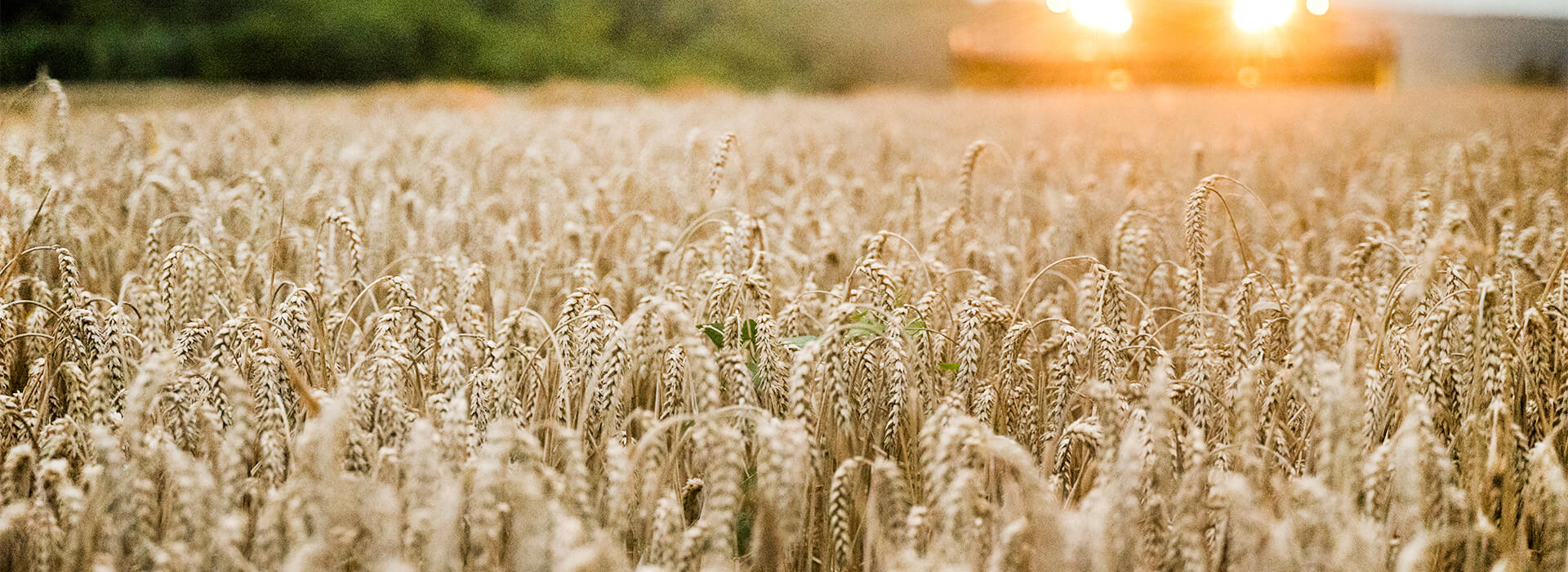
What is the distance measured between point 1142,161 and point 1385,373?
306 cm

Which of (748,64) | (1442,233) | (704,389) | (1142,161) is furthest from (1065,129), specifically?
(748,64)

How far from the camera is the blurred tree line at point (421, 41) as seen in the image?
22.9 metres

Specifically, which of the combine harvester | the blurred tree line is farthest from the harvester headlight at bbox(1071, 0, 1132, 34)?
the blurred tree line

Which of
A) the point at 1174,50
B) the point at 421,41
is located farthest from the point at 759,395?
the point at 421,41

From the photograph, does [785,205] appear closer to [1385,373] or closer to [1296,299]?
[1296,299]

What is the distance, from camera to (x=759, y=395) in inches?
56.7

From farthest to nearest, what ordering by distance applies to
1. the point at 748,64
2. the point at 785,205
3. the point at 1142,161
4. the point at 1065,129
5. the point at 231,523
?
1. the point at 748,64
2. the point at 1065,129
3. the point at 1142,161
4. the point at 785,205
5. the point at 231,523

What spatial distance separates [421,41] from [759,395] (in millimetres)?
30127

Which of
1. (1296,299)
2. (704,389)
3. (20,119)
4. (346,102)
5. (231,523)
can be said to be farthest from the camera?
(346,102)

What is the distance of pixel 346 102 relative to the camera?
9.66 m

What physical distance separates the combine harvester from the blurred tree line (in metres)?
12.5

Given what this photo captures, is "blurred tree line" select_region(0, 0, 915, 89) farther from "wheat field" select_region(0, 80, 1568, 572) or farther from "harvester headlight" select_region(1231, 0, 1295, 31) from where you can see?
"wheat field" select_region(0, 80, 1568, 572)

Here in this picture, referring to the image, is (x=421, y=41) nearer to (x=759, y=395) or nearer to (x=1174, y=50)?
(x=1174, y=50)

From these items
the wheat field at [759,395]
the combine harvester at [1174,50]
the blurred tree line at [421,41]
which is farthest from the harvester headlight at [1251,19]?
the blurred tree line at [421,41]
